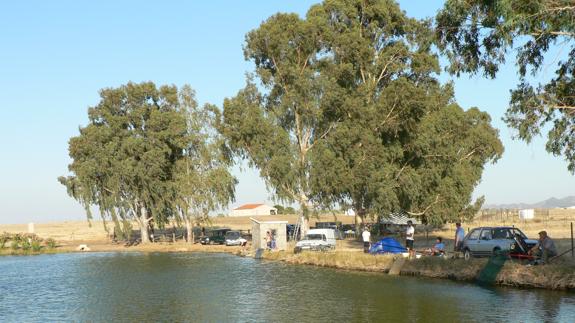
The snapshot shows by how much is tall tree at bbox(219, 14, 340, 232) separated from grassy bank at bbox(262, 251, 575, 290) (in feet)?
39.7

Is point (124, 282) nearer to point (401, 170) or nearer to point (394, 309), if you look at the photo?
point (394, 309)

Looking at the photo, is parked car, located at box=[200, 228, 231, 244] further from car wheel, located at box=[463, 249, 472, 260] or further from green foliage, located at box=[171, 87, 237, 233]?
car wheel, located at box=[463, 249, 472, 260]

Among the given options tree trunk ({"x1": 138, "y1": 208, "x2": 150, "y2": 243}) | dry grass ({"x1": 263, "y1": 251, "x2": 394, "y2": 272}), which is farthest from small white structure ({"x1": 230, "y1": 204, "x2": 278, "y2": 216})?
dry grass ({"x1": 263, "y1": 251, "x2": 394, "y2": 272})

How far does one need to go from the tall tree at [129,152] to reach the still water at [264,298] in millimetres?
26009

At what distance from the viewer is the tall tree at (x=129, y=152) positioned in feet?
220

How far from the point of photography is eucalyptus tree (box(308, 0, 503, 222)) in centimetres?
5162

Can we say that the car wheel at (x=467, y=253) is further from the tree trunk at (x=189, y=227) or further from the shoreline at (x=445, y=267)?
the tree trunk at (x=189, y=227)

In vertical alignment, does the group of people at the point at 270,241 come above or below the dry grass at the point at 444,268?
above

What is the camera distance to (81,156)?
229ft

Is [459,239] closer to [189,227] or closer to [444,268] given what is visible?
[444,268]

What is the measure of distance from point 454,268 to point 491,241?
2.88m

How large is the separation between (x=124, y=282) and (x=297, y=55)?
27.9 meters

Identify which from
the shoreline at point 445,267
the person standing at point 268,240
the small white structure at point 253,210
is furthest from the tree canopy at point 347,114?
the small white structure at point 253,210

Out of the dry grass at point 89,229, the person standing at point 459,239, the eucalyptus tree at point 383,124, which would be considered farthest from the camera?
the dry grass at point 89,229
